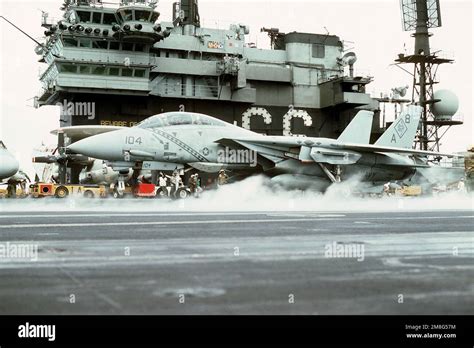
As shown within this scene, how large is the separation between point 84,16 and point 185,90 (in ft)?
35.0

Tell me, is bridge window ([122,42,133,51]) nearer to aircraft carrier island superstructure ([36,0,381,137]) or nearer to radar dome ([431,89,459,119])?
aircraft carrier island superstructure ([36,0,381,137])

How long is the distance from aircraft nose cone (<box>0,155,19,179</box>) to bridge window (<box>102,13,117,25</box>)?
A: 27.9m

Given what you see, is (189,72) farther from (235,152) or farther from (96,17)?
(235,152)

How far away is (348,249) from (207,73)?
139ft

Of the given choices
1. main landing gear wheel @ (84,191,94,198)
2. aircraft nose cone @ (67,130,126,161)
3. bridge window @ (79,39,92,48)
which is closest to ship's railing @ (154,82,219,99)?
bridge window @ (79,39,92,48)

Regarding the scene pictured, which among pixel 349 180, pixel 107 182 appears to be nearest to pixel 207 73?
pixel 107 182

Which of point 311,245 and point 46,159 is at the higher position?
point 46,159

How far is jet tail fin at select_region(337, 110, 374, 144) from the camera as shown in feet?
94.4

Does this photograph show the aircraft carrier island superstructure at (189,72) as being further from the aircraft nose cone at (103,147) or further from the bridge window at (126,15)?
the aircraft nose cone at (103,147)

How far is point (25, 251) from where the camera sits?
6.55 metres

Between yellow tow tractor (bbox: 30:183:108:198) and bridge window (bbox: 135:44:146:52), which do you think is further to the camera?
bridge window (bbox: 135:44:146:52)
